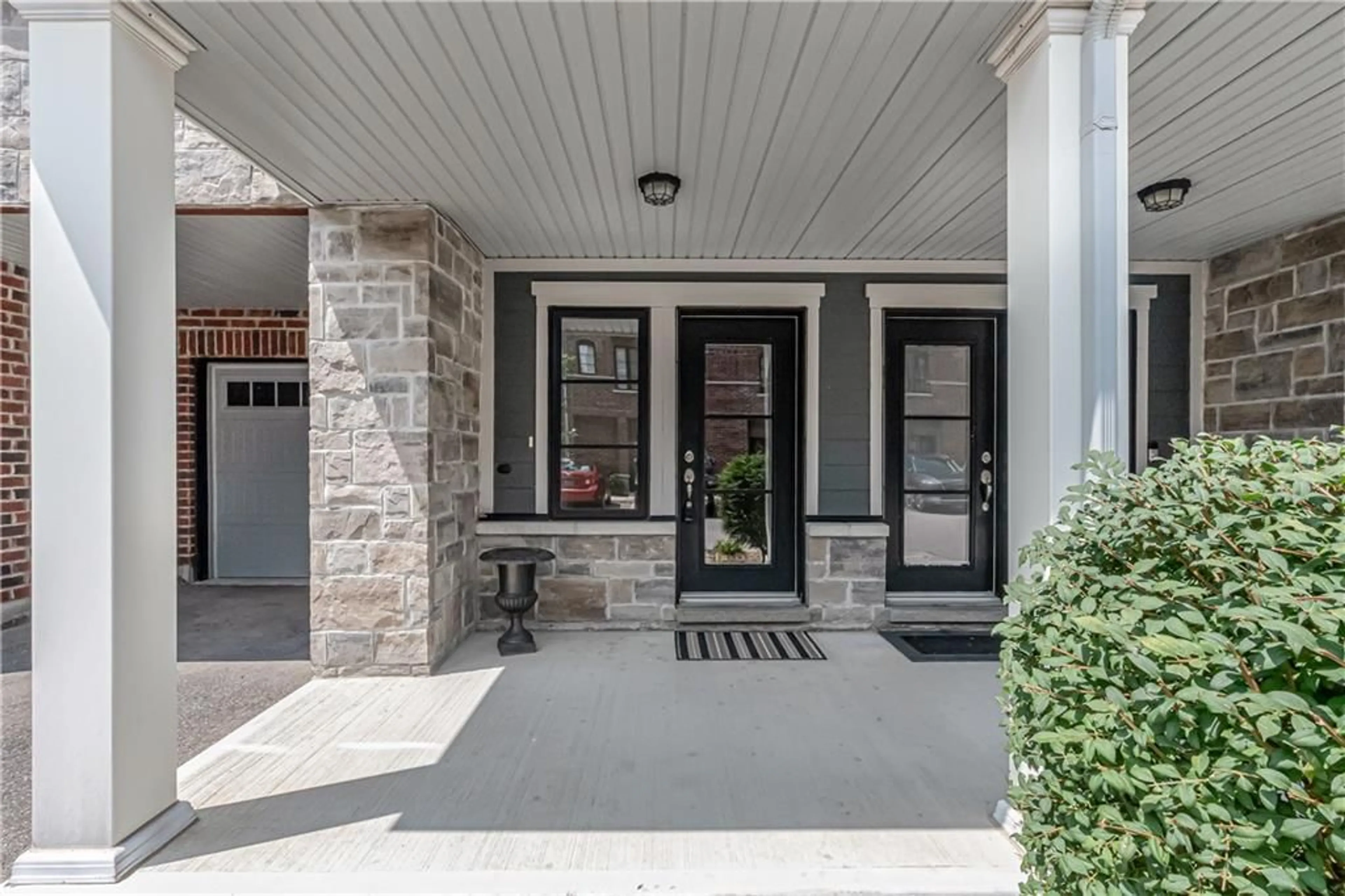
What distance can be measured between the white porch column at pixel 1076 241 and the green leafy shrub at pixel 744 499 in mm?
2758

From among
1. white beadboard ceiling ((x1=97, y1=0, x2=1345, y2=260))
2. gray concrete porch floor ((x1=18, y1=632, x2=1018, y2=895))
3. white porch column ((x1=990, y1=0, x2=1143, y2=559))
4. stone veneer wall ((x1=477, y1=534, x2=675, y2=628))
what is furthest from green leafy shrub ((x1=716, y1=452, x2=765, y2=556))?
white porch column ((x1=990, y1=0, x2=1143, y2=559))

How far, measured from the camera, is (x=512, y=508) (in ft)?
15.0

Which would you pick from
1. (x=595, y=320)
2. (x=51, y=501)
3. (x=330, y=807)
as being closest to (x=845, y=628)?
(x=595, y=320)

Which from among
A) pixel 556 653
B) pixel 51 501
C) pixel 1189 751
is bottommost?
pixel 556 653

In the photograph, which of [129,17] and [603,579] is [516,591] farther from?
[129,17]

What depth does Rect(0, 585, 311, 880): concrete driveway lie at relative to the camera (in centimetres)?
247

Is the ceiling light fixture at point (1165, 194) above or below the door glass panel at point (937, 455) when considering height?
above

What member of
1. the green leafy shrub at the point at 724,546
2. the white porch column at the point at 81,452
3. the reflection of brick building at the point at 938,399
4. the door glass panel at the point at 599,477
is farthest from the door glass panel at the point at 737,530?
the white porch column at the point at 81,452

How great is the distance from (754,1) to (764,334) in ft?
9.45

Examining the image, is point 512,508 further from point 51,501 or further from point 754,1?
point 754,1

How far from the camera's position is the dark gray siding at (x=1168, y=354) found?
4559mm

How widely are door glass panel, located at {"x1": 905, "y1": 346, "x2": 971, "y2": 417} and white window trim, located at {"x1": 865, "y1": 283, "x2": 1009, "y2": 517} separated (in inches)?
9.8

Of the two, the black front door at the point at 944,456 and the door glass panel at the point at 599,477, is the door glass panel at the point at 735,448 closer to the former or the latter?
the door glass panel at the point at 599,477

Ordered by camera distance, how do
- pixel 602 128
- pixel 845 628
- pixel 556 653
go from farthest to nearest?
pixel 845 628 → pixel 556 653 → pixel 602 128
